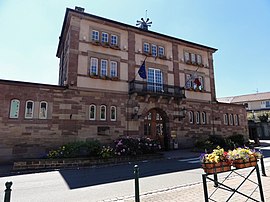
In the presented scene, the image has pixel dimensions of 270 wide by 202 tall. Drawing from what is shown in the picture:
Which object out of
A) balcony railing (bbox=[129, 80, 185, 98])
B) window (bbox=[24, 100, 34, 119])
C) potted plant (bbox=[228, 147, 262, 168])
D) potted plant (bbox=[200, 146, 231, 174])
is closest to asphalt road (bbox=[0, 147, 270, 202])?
potted plant (bbox=[200, 146, 231, 174])

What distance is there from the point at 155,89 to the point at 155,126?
349 centimetres

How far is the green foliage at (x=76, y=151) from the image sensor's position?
11.9 meters

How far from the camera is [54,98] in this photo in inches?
563

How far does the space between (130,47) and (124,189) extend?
14.3 meters

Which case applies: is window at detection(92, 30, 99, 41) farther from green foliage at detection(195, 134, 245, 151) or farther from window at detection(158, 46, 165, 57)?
green foliage at detection(195, 134, 245, 151)

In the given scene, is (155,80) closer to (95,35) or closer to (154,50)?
(154,50)

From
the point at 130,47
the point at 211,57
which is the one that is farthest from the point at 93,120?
the point at 211,57

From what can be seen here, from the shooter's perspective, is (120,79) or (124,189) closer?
(124,189)

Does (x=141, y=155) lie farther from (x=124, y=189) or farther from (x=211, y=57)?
(x=211, y=57)

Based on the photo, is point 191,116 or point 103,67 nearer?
point 103,67

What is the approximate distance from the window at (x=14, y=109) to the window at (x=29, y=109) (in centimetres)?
51

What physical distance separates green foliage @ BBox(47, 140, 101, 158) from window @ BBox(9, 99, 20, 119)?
3.46 m

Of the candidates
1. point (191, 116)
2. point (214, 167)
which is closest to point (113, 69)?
point (191, 116)

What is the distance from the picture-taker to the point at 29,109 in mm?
13438
